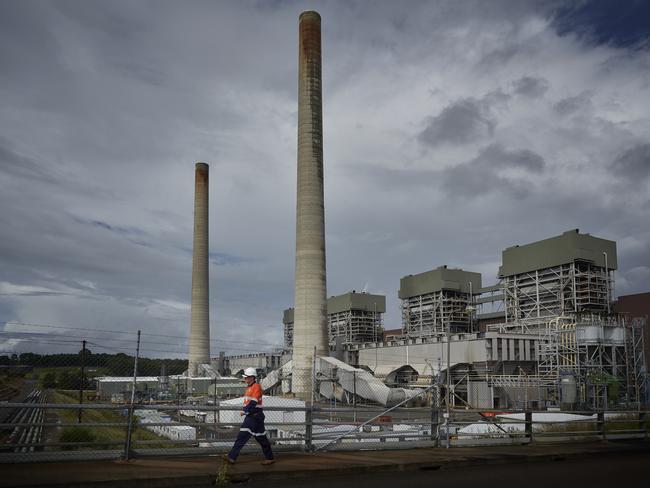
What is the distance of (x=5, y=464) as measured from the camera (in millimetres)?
10500

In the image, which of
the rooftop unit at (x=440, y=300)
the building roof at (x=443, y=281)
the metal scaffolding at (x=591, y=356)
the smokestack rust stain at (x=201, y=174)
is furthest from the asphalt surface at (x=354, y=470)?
the smokestack rust stain at (x=201, y=174)

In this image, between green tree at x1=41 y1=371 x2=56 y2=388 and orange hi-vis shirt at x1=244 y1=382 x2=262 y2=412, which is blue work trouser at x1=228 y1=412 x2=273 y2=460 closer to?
orange hi-vis shirt at x1=244 y1=382 x2=262 y2=412

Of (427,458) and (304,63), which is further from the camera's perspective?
(304,63)

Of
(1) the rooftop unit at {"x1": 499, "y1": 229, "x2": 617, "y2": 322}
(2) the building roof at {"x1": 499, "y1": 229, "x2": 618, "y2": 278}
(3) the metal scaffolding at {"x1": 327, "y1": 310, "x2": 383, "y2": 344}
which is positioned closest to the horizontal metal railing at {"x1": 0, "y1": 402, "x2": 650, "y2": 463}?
(1) the rooftop unit at {"x1": 499, "y1": 229, "x2": 617, "y2": 322}

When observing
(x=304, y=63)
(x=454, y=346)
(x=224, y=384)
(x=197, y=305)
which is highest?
(x=304, y=63)

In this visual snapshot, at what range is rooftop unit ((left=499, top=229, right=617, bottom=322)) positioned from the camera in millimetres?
56656

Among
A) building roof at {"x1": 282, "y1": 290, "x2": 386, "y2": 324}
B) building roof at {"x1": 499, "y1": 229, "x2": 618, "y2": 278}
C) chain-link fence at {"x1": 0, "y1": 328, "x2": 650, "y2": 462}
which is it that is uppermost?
building roof at {"x1": 499, "y1": 229, "x2": 618, "y2": 278}

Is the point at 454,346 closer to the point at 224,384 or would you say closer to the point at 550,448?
the point at 224,384

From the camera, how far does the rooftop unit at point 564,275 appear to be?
5666 cm

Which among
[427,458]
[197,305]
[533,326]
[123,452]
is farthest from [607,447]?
[197,305]

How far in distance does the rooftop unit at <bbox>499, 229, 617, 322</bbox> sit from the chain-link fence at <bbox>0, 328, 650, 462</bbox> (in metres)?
11.2

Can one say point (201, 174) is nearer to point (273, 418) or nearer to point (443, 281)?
point (443, 281)

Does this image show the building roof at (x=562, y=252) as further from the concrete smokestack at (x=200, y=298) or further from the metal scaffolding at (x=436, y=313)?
the concrete smokestack at (x=200, y=298)

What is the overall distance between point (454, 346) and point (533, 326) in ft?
29.5
